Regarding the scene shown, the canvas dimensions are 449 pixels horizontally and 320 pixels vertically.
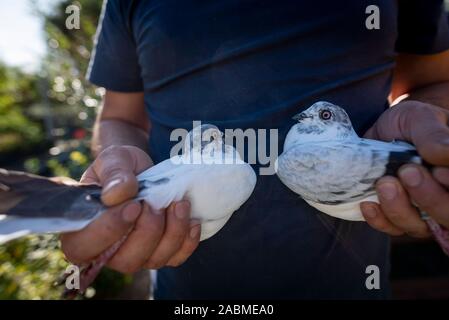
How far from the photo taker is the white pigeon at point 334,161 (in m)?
1.08

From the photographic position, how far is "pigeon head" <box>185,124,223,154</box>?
3.78 feet

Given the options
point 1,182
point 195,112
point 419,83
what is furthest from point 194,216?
point 419,83

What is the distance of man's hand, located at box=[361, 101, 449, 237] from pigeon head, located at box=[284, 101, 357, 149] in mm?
182

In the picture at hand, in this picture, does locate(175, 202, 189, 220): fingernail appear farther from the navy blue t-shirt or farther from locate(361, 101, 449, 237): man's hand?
locate(361, 101, 449, 237): man's hand

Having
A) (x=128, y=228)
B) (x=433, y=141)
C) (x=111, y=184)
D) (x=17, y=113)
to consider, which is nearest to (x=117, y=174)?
(x=111, y=184)

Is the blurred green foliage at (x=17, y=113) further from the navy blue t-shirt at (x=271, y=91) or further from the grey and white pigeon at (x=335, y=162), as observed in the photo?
the grey and white pigeon at (x=335, y=162)

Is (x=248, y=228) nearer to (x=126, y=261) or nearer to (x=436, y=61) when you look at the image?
(x=126, y=261)

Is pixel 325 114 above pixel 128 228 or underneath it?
above

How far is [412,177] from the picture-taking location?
101cm

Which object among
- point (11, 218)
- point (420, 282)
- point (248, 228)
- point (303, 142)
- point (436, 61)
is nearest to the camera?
point (11, 218)

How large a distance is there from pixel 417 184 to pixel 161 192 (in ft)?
2.34

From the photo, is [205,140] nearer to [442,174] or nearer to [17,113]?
[442,174]

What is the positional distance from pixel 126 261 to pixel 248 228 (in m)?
0.44

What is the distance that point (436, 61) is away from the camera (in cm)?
153
